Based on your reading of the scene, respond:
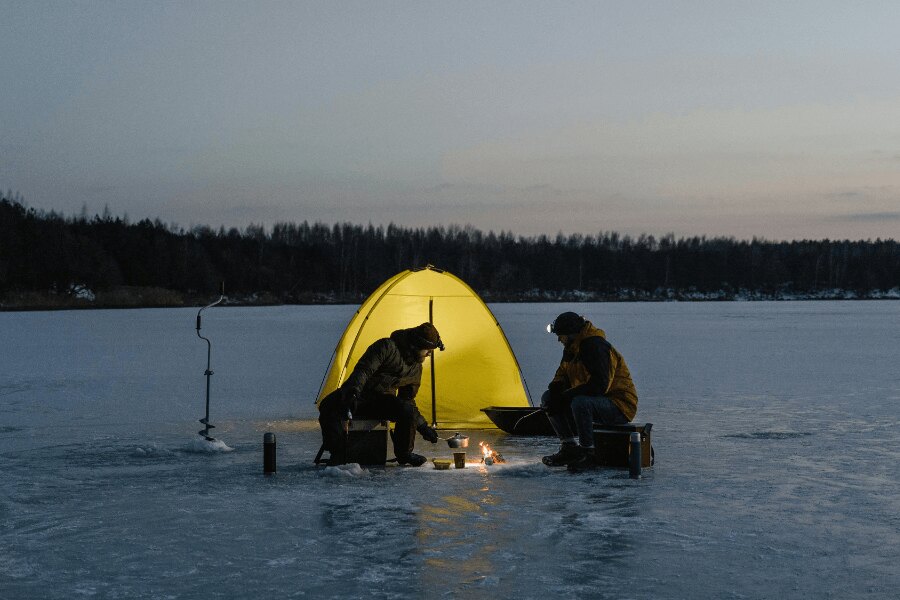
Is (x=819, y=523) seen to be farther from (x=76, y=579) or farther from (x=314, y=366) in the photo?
(x=314, y=366)

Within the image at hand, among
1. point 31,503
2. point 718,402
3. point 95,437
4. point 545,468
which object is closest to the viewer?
point 31,503

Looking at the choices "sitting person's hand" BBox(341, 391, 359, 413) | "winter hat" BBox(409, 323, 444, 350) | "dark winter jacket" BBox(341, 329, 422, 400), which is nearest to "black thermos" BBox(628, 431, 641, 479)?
"winter hat" BBox(409, 323, 444, 350)

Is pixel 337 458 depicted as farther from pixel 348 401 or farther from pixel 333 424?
pixel 348 401

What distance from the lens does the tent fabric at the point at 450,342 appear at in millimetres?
12719

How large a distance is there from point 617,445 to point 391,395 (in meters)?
2.15

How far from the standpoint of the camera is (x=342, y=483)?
8477mm

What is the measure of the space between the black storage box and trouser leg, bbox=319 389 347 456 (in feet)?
7.56

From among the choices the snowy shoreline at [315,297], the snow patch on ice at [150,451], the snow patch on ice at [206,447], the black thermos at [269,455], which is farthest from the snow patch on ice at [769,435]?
the snowy shoreline at [315,297]

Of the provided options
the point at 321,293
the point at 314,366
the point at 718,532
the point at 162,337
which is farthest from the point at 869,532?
the point at 321,293

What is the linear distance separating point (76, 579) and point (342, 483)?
3101mm

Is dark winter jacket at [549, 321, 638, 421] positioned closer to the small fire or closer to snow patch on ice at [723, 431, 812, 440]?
the small fire

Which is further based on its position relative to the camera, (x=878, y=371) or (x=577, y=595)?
(x=878, y=371)

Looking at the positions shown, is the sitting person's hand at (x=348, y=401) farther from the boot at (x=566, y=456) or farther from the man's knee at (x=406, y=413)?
the boot at (x=566, y=456)

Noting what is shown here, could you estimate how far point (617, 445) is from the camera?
9180 mm
